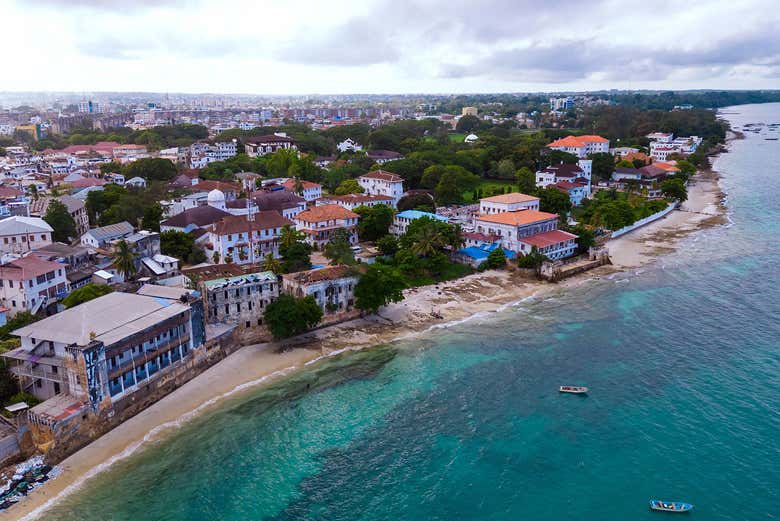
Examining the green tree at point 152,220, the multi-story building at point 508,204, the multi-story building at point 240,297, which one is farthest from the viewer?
the multi-story building at point 508,204

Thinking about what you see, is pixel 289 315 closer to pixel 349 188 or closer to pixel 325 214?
pixel 325 214

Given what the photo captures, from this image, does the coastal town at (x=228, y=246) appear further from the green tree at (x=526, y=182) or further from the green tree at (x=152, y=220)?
the green tree at (x=526, y=182)

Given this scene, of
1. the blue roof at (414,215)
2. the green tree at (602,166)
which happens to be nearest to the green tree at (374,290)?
the blue roof at (414,215)

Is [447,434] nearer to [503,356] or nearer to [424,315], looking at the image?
[503,356]

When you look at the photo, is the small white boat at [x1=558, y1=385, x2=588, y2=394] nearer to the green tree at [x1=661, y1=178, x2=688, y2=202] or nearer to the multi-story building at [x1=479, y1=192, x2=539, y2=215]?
→ the multi-story building at [x1=479, y1=192, x2=539, y2=215]

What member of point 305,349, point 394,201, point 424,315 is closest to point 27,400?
point 305,349

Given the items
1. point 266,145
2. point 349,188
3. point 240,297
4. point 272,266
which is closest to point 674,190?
point 349,188

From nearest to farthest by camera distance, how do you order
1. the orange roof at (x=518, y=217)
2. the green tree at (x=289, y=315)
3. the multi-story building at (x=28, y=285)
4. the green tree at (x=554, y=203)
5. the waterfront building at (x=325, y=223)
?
the multi-story building at (x=28, y=285) → the green tree at (x=289, y=315) → the waterfront building at (x=325, y=223) → the orange roof at (x=518, y=217) → the green tree at (x=554, y=203)
